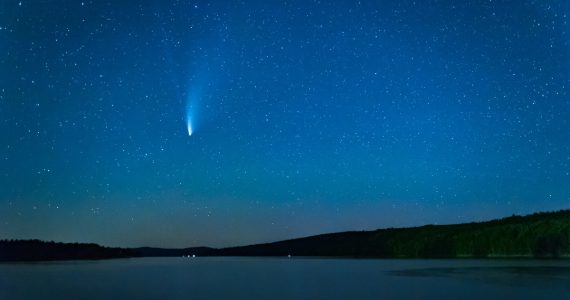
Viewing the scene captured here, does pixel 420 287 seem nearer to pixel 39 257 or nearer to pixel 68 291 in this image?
pixel 68 291

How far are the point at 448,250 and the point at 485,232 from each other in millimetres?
15088

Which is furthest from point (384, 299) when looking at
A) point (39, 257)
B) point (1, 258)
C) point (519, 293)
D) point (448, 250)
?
point (39, 257)

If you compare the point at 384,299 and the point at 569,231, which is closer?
the point at 384,299

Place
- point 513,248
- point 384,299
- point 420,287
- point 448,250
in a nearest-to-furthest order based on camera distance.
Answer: point 384,299 < point 420,287 < point 513,248 < point 448,250

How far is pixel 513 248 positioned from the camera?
121750 mm

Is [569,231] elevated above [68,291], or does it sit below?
above

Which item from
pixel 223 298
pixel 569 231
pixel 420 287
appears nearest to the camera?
pixel 223 298

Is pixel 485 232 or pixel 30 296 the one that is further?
pixel 485 232

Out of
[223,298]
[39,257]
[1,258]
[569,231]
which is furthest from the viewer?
[39,257]

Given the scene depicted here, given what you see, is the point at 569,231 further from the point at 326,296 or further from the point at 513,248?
the point at 326,296

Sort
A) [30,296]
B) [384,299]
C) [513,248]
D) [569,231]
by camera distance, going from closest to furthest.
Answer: [384,299] < [30,296] < [569,231] < [513,248]

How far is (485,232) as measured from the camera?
451 feet

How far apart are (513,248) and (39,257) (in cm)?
13100

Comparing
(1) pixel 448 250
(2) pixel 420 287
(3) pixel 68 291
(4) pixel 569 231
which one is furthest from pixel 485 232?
(3) pixel 68 291
